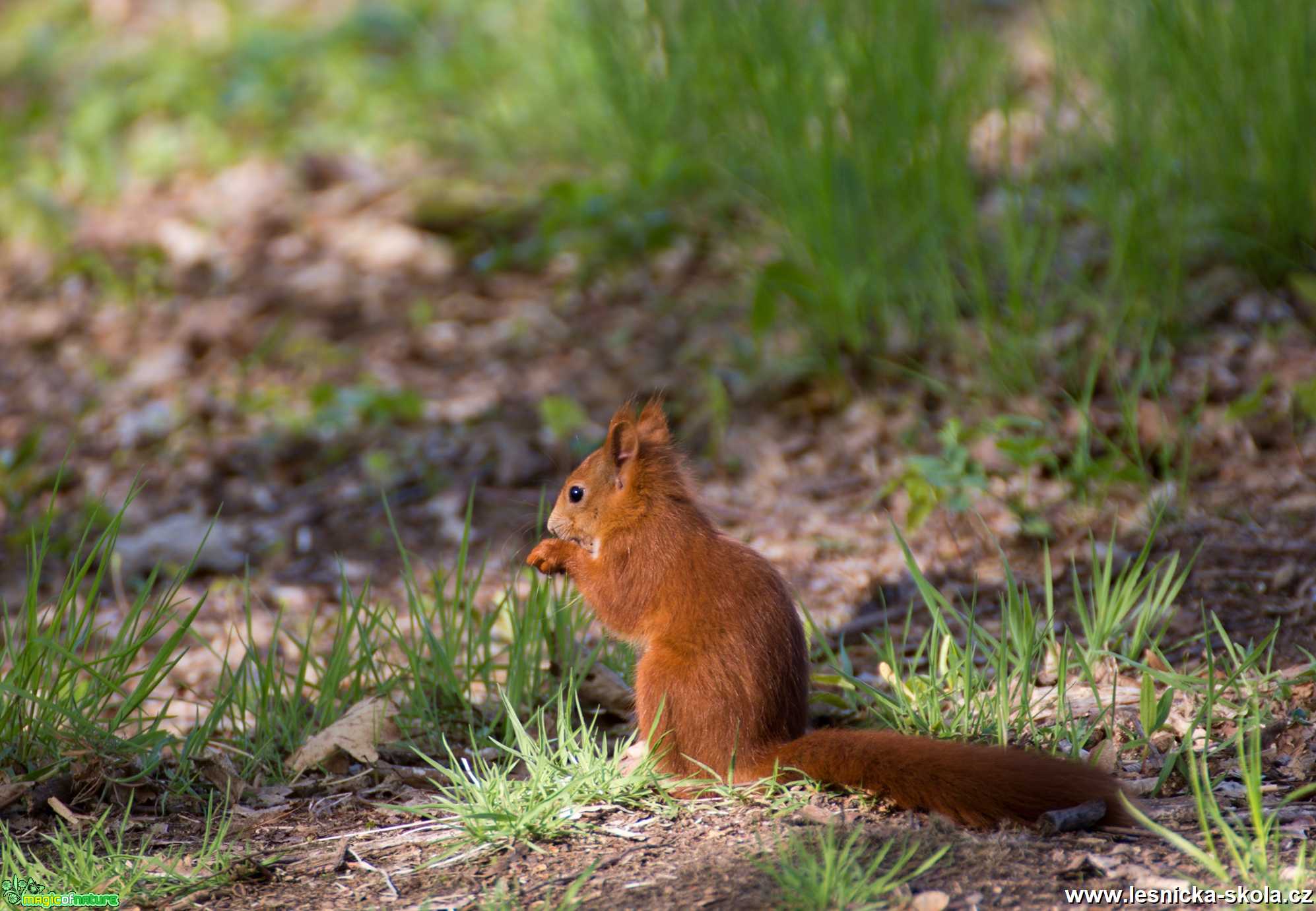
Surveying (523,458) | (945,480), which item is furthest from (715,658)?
(523,458)

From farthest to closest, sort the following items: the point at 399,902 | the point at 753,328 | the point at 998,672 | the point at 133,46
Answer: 1. the point at 133,46
2. the point at 753,328
3. the point at 998,672
4. the point at 399,902

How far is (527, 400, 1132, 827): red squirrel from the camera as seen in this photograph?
193 centimetres

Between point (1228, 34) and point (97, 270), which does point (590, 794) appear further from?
point (97, 270)

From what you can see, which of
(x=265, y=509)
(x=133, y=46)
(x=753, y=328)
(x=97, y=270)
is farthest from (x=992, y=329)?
(x=133, y=46)

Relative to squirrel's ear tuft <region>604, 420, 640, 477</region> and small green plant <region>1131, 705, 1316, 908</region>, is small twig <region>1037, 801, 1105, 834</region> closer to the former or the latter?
small green plant <region>1131, 705, 1316, 908</region>

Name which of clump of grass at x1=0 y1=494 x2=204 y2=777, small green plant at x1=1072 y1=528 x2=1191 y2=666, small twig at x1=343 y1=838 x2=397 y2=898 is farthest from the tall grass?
small twig at x1=343 y1=838 x2=397 y2=898

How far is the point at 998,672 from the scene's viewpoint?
227 centimetres

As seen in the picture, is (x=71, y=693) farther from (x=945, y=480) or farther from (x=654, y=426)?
(x=945, y=480)

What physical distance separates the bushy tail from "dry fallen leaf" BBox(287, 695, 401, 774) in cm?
93

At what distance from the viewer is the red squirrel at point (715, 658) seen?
1935 millimetres

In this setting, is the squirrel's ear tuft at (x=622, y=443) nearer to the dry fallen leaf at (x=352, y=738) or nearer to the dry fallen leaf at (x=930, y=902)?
the dry fallen leaf at (x=352, y=738)

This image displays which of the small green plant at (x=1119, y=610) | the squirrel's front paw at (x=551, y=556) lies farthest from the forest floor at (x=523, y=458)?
the squirrel's front paw at (x=551, y=556)

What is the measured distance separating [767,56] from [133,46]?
18.9ft

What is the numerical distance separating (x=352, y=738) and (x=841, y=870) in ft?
3.86
